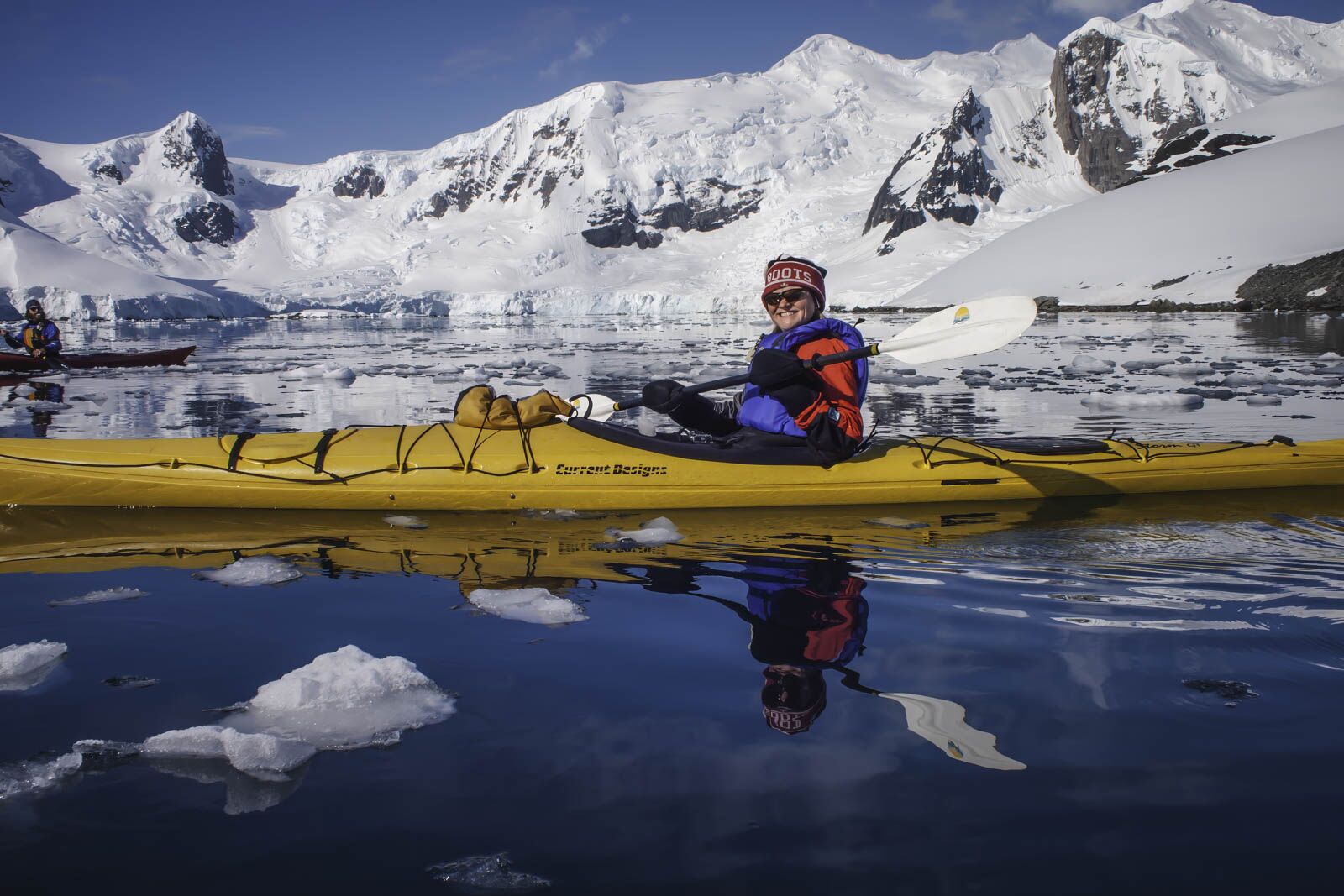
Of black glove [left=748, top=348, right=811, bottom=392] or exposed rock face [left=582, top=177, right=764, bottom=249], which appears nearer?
black glove [left=748, top=348, right=811, bottom=392]

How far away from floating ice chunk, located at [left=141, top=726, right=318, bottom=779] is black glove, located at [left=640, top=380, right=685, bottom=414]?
2673mm

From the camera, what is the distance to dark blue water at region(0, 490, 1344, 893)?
5.40ft

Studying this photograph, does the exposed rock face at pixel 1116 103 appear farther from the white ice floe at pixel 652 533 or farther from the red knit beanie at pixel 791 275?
the white ice floe at pixel 652 533

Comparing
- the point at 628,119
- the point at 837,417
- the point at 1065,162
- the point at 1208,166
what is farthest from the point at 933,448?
the point at 628,119

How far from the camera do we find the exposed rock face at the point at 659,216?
129625 mm

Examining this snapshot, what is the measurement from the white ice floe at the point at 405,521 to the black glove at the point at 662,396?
1.25 meters

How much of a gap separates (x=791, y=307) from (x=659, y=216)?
434ft

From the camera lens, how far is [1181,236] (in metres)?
39.5

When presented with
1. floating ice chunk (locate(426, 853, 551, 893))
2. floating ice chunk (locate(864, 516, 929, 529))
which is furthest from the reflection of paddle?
floating ice chunk (locate(426, 853, 551, 893))

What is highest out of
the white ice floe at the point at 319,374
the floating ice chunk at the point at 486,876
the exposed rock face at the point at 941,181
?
the exposed rock face at the point at 941,181

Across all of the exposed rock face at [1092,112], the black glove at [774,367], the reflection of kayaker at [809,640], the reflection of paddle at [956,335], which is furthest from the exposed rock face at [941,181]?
the reflection of kayaker at [809,640]

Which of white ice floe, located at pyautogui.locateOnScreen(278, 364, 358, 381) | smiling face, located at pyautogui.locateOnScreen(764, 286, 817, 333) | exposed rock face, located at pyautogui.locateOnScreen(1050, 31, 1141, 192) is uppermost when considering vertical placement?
exposed rock face, located at pyautogui.locateOnScreen(1050, 31, 1141, 192)

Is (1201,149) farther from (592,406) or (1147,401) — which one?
(592,406)

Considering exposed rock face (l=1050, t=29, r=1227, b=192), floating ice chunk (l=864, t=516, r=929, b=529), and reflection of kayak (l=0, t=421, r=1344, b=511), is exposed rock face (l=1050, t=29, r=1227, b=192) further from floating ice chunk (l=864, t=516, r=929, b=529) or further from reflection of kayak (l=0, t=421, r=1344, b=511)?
floating ice chunk (l=864, t=516, r=929, b=529)
